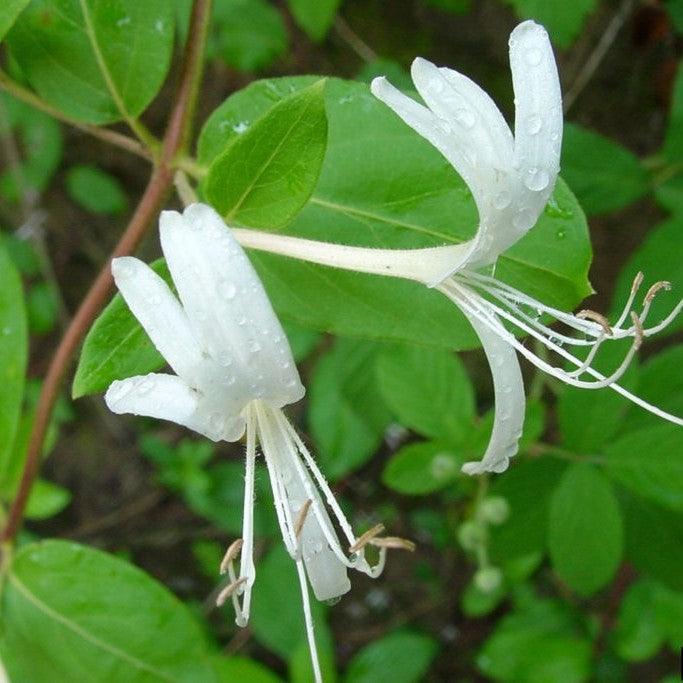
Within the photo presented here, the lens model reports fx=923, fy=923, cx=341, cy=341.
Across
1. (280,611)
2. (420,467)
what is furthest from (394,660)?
(420,467)

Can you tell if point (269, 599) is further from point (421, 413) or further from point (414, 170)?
point (414, 170)

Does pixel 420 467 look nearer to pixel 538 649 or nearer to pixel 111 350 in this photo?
pixel 538 649

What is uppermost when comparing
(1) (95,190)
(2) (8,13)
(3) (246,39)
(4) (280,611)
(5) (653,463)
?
(2) (8,13)

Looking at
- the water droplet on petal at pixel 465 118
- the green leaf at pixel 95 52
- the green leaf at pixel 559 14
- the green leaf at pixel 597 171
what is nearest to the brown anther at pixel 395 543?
the water droplet on petal at pixel 465 118

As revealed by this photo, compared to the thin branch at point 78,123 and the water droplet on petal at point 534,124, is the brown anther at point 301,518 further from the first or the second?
the thin branch at point 78,123

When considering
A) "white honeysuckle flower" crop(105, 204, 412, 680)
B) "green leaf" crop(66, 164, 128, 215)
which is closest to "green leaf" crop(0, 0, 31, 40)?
"white honeysuckle flower" crop(105, 204, 412, 680)

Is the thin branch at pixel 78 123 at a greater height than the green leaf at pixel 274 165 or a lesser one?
lesser

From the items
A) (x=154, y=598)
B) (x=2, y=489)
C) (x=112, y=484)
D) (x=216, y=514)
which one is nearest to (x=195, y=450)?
(x=216, y=514)
